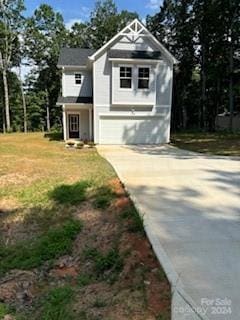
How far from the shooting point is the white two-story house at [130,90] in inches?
859

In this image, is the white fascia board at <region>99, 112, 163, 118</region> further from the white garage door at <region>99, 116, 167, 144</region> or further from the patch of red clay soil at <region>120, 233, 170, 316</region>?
the patch of red clay soil at <region>120, 233, 170, 316</region>

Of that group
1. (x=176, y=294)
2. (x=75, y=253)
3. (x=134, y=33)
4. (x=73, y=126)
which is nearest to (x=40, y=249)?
(x=75, y=253)

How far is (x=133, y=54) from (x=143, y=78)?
57.4 inches

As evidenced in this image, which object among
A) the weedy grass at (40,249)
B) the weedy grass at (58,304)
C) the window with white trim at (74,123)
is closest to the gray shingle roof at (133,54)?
the window with white trim at (74,123)

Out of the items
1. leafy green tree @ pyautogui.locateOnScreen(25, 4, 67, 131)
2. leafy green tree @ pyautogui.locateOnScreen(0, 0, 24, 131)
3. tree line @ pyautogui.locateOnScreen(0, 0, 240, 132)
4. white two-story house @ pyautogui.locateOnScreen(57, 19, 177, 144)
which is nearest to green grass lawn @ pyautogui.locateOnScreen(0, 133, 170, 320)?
white two-story house @ pyautogui.locateOnScreen(57, 19, 177, 144)

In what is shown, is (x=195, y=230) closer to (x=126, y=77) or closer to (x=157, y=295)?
(x=157, y=295)

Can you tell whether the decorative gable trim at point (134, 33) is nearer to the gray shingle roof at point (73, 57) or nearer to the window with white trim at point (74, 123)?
the gray shingle roof at point (73, 57)

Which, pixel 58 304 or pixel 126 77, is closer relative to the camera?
pixel 58 304

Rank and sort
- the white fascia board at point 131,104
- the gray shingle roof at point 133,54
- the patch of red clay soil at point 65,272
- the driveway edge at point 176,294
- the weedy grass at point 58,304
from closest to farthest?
the driveway edge at point 176,294 → the weedy grass at point 58,304 → the patch of red clay soil at point 65,272 → the gray shingle roof at point 133,54 → the white fascia board at point 131,104

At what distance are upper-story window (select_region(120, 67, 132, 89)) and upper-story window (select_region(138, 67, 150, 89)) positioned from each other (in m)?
0.56

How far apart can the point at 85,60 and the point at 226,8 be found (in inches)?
480

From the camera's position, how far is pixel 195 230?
633cm

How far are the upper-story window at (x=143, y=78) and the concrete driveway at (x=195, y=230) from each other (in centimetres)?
1074

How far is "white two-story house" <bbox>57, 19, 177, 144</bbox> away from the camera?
21812 millimetres
